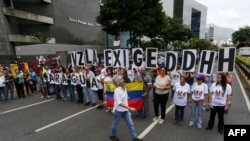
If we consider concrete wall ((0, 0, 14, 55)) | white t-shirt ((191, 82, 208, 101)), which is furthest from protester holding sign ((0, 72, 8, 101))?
concrete wall ((0, 0, 14, 55))

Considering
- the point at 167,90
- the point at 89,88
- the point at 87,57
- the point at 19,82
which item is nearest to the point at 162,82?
the point at 167,90

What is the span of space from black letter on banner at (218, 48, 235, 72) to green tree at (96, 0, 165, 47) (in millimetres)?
17478

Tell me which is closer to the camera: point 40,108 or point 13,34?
point 40,108

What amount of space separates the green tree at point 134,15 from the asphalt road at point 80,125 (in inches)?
630

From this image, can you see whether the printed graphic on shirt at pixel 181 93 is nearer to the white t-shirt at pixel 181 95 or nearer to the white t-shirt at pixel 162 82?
the white t-shirt at pixel 181 95

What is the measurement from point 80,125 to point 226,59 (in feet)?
16.1

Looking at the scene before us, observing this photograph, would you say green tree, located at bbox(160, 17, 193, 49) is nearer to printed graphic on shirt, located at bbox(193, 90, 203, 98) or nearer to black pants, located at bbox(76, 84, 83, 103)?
black pants, located at bbox(76, 84, 83, 103)

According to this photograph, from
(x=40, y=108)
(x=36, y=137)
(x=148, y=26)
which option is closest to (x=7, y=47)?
(x=148, y=26)

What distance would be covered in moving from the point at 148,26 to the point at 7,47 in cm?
1771

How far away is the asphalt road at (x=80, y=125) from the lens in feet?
18.2

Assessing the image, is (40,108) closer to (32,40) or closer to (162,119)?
(162,119)

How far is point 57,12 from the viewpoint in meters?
31.5

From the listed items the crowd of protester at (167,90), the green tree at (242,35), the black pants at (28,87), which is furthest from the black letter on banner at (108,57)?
the green tree at (242,35)

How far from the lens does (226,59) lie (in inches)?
237
